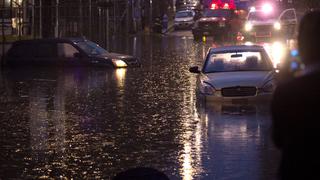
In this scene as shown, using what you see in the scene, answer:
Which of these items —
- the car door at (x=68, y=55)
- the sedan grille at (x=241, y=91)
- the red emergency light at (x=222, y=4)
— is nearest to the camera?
the sedan grille at (x=241, y=91)

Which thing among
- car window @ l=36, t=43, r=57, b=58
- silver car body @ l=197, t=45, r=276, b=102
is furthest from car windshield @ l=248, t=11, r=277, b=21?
silver car body @ l=197, t=45, r=276, b=102

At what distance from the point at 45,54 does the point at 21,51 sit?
3.06 feet

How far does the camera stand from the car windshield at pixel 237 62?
18891mm

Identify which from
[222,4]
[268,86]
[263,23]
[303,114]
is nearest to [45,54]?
[268,86]

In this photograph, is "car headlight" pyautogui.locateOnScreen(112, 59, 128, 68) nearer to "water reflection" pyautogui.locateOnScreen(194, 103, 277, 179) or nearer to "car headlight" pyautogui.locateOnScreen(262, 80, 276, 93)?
"water reflection" pyautogui.locateOnScreen(194, 103, 277, 179)

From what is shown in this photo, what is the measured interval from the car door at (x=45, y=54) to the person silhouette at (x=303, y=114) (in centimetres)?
2713

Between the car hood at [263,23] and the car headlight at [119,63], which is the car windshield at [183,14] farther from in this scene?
the car headlight at [119,63]

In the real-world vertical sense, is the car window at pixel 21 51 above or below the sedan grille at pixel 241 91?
below

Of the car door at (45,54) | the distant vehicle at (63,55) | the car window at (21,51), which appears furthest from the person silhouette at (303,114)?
the car window at (21,51)

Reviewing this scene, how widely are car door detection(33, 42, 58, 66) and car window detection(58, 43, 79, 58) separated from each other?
0.69 feet

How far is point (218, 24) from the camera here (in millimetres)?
54188

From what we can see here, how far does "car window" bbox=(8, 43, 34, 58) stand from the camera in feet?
104

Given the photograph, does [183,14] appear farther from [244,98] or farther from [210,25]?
[244,98]

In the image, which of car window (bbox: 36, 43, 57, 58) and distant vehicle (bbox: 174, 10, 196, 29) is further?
distant vehicle (bbox: 174, 10, 196, 29)
